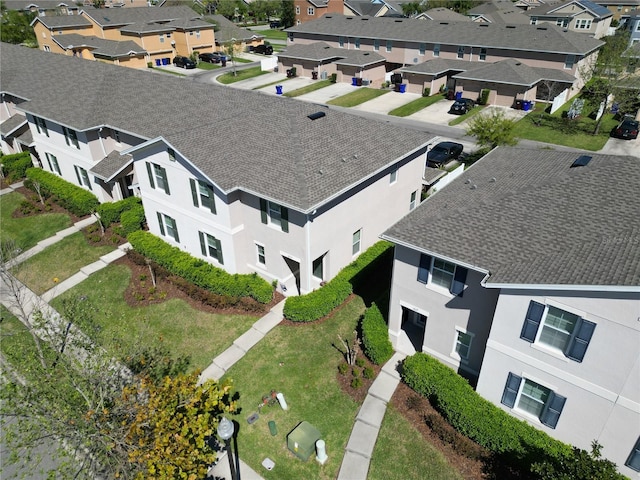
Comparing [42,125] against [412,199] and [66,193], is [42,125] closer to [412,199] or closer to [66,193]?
[66,193]

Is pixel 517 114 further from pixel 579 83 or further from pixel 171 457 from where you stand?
pixel 171 457

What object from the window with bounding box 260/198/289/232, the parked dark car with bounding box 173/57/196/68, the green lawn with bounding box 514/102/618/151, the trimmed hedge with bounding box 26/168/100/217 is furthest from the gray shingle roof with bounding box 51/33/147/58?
the window with bounding box 260/198/289/232

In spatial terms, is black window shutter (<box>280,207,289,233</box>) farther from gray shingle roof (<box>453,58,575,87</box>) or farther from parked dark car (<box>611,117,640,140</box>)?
gray shingle roof (<box>453,58,575,87</box>)

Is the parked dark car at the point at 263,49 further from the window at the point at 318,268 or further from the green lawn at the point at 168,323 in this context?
the window at the point at 318,268

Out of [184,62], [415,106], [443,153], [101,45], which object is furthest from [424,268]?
[101,45]

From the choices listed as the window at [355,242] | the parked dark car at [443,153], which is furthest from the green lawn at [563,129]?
the window at [355,242]

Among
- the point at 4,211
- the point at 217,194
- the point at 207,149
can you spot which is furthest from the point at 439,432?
the point at 4,211
